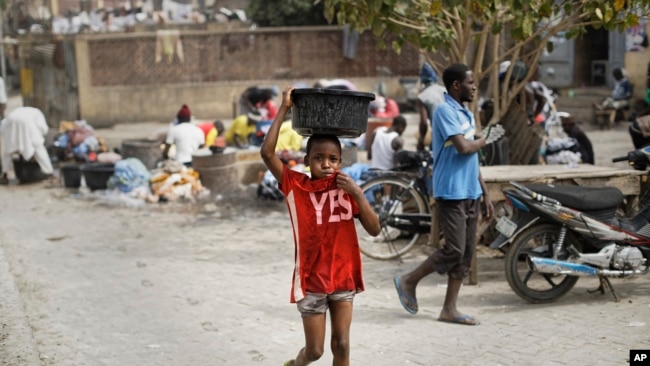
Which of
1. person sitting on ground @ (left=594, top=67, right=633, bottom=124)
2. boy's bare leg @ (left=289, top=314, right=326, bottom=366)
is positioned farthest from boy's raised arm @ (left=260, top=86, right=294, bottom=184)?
person sitting on ground @ (left=594, top=67, right=633, bottom=124)

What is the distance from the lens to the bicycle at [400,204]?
811 cm

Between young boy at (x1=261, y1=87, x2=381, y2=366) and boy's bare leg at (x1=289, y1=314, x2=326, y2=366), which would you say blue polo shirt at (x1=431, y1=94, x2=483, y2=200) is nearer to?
young boy at (x1=261, y1=87, x2=381, y2=366)

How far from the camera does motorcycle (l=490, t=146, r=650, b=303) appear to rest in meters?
6.29

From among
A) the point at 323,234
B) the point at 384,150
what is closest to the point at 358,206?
the point at 323,234

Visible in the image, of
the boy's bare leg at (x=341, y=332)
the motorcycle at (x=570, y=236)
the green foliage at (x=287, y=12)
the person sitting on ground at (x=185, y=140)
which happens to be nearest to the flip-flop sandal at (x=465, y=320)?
the motorcycle at (x=570, y=236)

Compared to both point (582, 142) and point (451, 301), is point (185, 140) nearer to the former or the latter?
point (582, 142)

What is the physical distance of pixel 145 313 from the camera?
6.62 m

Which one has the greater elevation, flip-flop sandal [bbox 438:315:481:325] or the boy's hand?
the boy's hand

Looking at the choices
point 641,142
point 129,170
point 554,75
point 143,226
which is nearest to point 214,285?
point 143,226

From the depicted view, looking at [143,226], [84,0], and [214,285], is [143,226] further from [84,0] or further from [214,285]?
[84,0]

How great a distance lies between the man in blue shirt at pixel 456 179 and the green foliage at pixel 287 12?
20.0 meters

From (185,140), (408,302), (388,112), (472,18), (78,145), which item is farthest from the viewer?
(388,112)

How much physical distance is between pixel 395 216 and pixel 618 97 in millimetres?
10982

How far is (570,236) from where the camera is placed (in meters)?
6.44
